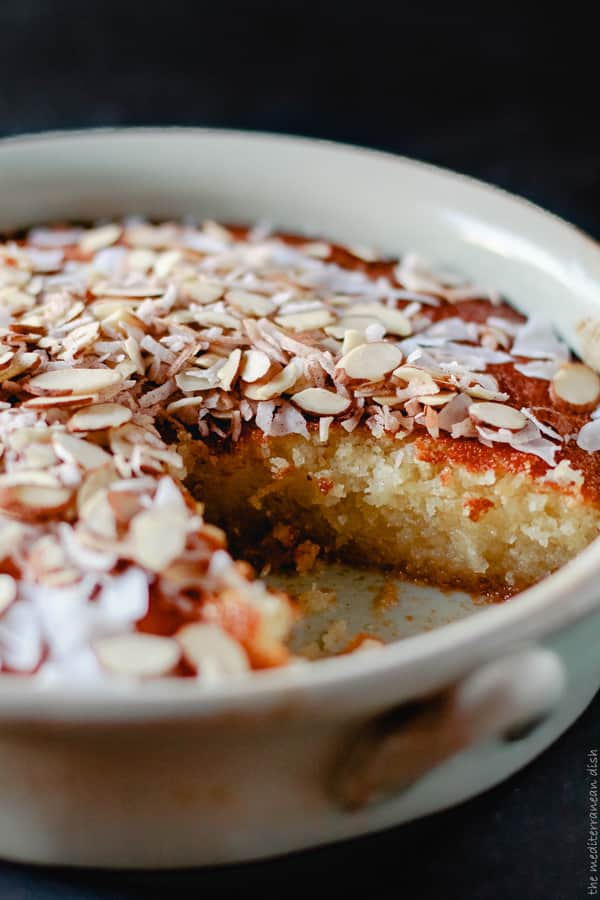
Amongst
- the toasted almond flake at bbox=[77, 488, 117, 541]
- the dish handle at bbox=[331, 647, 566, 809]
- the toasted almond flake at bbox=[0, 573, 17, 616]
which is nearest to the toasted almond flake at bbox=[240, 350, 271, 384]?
the toasted almond flake at bbox=[77, 488, 117, 541]

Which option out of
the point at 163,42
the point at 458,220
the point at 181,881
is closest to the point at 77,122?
the point at 163,42

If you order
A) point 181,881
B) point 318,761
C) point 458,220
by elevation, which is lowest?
point 181,881

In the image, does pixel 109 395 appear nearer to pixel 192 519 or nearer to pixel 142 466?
pixel 142 466

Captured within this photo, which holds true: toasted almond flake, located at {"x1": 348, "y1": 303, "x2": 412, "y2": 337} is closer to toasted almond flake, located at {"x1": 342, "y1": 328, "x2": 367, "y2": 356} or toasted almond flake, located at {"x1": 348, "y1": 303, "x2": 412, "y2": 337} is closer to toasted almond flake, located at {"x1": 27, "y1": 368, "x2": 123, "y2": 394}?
toasted almond flake, located at {"x1": 342, "y1": 328, "x2": 367, "y2": 356}

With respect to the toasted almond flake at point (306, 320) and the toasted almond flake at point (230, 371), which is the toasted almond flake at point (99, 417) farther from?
the toasted almond flake at point (306, 320)

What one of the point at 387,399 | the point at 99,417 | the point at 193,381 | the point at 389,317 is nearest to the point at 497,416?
the point at 387,399

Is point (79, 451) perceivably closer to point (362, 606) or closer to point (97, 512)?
point (97, 512)
